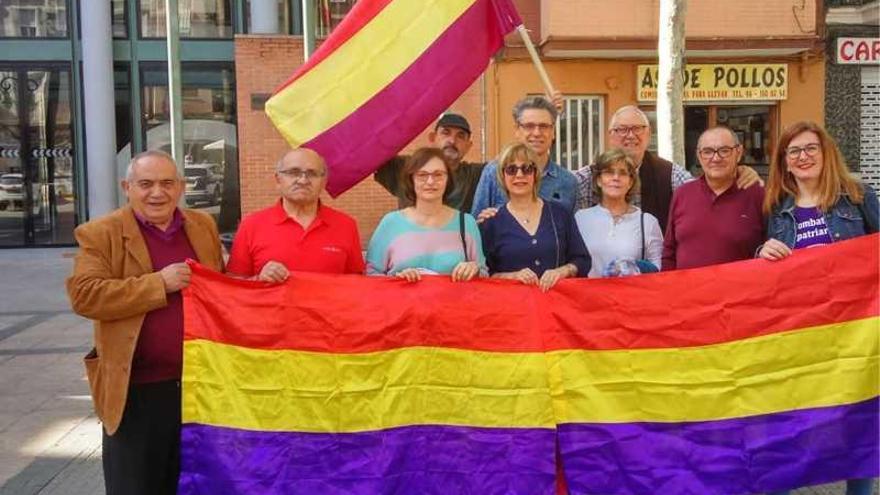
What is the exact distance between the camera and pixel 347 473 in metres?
4.03

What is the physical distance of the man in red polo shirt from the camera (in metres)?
4.04

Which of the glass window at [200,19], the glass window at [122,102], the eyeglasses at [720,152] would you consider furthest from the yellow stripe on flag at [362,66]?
the glass window at [122,102]

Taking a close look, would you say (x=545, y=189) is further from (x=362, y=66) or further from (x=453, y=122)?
(x=362, y=66)

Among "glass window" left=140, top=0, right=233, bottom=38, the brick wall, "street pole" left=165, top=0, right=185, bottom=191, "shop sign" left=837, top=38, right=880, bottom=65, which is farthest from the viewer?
"glass window" left=140, top=0, right=233, bottom=38

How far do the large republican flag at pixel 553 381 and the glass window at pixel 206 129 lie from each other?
1504 cm

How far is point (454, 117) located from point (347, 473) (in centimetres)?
231

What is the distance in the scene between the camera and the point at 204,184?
18703 mm

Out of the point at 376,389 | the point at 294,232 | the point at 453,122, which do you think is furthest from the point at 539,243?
the point at 453,122

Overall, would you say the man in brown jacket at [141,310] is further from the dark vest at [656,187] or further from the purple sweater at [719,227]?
the dark vest at [656,187]

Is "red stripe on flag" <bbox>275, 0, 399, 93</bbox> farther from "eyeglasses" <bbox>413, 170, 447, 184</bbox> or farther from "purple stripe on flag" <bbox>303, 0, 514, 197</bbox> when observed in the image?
"eyeglasses" <bbox>413, 170, 447, 184</bbox>

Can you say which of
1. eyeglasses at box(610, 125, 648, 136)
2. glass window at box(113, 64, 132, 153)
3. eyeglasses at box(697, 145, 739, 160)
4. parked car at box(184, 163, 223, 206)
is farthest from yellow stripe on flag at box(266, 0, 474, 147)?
glass window at box(113, 64, 132, 153)

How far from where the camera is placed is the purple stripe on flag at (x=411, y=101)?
5.13 m

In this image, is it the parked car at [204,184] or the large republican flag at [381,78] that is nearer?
A: the large republican flag at [381,78]

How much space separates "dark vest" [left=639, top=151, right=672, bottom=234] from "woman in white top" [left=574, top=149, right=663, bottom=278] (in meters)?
0.42
